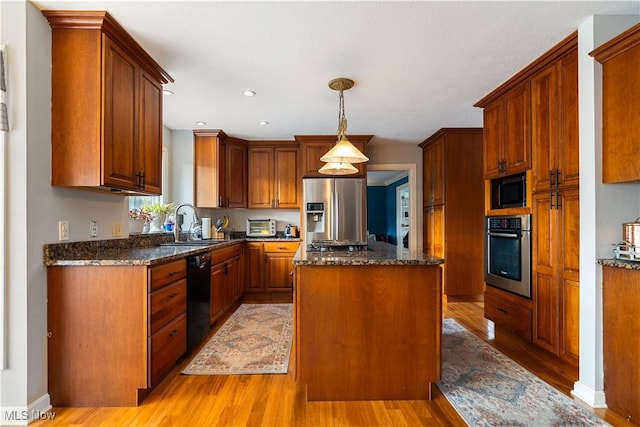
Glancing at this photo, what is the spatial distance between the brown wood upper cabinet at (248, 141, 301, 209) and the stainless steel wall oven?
2801 millimetres

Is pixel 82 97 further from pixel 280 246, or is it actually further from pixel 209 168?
pixel 280 246

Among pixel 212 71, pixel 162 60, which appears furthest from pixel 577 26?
pixel 162 60

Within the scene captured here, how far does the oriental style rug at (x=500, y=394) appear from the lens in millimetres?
1799

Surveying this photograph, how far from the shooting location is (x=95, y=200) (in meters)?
2.33

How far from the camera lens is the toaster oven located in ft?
17.0

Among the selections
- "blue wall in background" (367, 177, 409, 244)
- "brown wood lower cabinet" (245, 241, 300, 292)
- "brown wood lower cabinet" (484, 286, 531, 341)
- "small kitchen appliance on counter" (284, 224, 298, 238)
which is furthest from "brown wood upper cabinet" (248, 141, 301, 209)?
"blue wall in background" (367, 177, 409, 244)

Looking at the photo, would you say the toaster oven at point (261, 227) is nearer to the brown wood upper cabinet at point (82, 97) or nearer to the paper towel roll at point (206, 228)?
the paper towel roll at point (206, 228)

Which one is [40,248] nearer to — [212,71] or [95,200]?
[95,200]

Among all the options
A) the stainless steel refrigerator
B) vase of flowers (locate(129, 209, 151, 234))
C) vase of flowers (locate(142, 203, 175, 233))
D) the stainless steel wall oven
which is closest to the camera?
the stainless steel wall oven

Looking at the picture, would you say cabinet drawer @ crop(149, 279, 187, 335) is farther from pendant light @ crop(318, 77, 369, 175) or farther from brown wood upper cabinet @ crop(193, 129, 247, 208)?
brown wood upper cabinet @ crop(193, 129, 247, 208)

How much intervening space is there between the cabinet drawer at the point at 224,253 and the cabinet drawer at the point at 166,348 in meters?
0.89

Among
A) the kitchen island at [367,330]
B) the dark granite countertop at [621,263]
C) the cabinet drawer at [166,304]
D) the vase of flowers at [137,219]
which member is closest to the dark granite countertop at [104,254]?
the cabinet drawer at [166,304]

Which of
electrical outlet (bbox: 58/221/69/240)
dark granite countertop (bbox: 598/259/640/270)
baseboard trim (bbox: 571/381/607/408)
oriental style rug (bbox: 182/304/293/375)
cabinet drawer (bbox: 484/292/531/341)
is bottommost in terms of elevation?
oriental style rug (bbox: 182/304/293/375)

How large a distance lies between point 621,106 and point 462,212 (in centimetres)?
261
